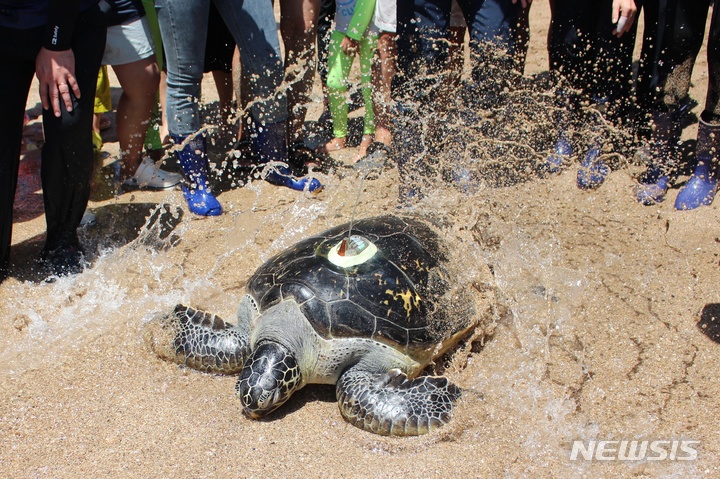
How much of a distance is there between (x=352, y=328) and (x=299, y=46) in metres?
2.08

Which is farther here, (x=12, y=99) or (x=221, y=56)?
(x=221, y=56)

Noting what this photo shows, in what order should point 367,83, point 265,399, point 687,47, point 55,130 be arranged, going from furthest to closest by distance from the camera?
point 367,83, point 687,47, point 55,130, point 265,399

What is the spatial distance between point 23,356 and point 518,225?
2.18 m

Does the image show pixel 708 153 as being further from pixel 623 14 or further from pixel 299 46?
pixel 299 46

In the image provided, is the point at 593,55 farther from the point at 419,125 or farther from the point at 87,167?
the point at 87,167

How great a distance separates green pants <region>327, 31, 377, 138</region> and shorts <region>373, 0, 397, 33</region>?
0.09 meters

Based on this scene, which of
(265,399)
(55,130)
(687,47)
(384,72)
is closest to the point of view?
(265,399)

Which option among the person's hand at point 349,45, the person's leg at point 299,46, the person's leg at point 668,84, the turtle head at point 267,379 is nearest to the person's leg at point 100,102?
the person's leg at point 299,46

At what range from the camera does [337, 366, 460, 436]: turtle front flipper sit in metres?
1.95

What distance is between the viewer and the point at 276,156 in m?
3.56

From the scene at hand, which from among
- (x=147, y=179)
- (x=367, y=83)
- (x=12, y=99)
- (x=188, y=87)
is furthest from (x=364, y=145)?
(x=12, y=99)

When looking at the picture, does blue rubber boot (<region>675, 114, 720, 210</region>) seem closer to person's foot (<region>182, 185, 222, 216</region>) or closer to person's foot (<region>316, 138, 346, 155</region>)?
person's foot (<region>316, 138, 346, 155</region>)

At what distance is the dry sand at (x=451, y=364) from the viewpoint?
6.23 ft

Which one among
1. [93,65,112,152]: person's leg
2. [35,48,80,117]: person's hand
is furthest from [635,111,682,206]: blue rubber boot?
[93,65,112,152]: person's leg
